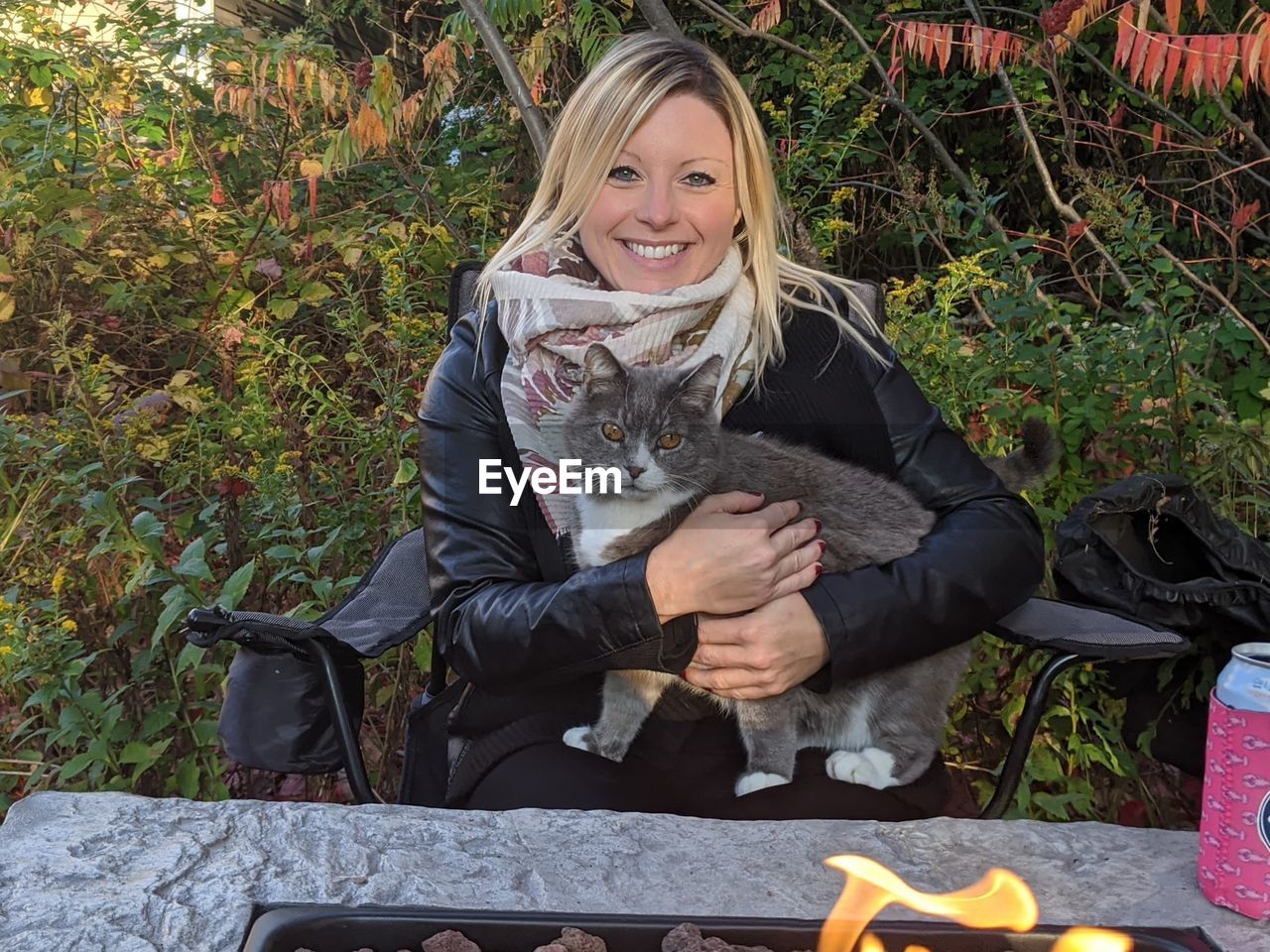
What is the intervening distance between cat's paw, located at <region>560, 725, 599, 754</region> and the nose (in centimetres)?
79

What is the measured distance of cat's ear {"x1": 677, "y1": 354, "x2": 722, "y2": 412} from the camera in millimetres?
1764

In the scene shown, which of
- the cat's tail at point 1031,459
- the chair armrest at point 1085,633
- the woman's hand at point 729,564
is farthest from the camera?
the cat's tail at point 1031,459

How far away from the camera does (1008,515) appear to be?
5.90 ft

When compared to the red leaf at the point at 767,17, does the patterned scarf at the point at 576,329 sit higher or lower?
lower

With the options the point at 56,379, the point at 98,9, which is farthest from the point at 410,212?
the point at 98,9

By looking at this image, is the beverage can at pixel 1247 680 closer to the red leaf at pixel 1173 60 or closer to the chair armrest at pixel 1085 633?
Result: the chair armrest at pixel 1085 633

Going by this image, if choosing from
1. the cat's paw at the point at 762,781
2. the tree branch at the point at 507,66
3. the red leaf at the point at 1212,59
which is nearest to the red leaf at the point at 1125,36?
the red leaf at the point at 1212,59

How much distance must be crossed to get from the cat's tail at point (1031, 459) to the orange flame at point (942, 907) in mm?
1131

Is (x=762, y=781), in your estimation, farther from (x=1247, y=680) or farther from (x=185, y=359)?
(x=185, y=359)

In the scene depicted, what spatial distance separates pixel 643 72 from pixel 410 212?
188 centimetres

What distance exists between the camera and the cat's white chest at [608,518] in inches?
70.6

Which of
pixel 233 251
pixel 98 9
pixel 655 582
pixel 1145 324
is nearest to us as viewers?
pixel 655 582

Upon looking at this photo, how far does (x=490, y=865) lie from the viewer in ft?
3.69

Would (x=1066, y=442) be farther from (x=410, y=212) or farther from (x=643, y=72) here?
(x=410, y=212)
